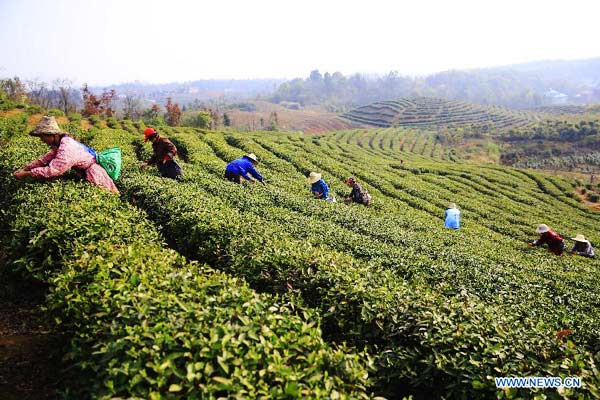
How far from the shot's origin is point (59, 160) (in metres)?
7.58

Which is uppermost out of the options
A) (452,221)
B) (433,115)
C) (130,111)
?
(130,111)

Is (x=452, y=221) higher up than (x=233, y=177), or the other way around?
(x=233, y=177)

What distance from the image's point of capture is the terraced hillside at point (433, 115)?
14612 cm

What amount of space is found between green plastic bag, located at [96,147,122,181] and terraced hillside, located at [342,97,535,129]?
139135 millimetres

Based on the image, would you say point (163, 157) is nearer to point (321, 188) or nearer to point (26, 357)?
point (321, 188)

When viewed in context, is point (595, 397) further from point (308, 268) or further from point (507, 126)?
point (507, 126)

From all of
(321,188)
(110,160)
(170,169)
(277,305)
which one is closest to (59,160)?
(110,160)

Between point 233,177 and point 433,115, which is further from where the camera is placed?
point 433,115

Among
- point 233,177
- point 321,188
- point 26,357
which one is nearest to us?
point 26,357

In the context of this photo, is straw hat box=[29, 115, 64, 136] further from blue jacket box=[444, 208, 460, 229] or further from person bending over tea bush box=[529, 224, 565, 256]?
person bending over tea bush box=[529, 224, 565, 256]

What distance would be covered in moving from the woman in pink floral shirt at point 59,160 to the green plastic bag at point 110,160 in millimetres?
391

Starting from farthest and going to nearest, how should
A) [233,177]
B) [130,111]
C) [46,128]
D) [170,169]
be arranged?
1. [130,111]
2. [233,177]
3. [170,169]
4. [46,128]

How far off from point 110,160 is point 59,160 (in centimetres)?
141

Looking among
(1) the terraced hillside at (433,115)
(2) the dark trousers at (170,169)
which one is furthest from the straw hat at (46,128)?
(1) the terraced hillside at (433,115)
